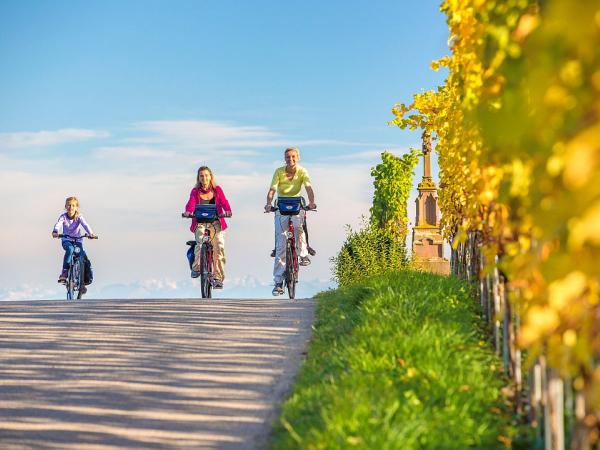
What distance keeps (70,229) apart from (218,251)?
3554 millimetres

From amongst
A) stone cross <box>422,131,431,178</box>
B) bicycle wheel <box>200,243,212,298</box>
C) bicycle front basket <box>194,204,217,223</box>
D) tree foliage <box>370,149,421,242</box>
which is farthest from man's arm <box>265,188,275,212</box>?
stone cross <box>422,131,431,178</box>

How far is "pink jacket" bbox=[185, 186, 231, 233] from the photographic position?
15.8 meters

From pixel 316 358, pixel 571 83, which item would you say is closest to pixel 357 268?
pixel 316 358

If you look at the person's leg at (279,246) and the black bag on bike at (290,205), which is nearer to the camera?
the black bag on bike at (290,205)

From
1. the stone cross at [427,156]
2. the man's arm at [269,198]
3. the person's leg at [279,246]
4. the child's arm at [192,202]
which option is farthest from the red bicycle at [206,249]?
the stone cross at [427,156]

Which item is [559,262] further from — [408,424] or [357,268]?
[357,268]

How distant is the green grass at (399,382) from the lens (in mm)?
6484

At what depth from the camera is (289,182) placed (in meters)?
15.8

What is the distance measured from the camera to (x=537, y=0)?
5855 mm

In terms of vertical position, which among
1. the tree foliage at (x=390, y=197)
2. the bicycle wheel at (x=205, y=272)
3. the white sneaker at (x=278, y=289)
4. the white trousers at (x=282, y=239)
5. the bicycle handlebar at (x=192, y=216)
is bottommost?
the white sneaker at (x=278, y=289)

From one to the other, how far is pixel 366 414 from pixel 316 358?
8.00 ft

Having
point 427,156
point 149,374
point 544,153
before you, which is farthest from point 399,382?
point 427,156

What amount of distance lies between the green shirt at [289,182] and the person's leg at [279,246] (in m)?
0.40

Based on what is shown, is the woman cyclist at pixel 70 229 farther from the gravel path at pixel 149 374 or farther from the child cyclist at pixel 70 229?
the gravel path at pixel 149 374
